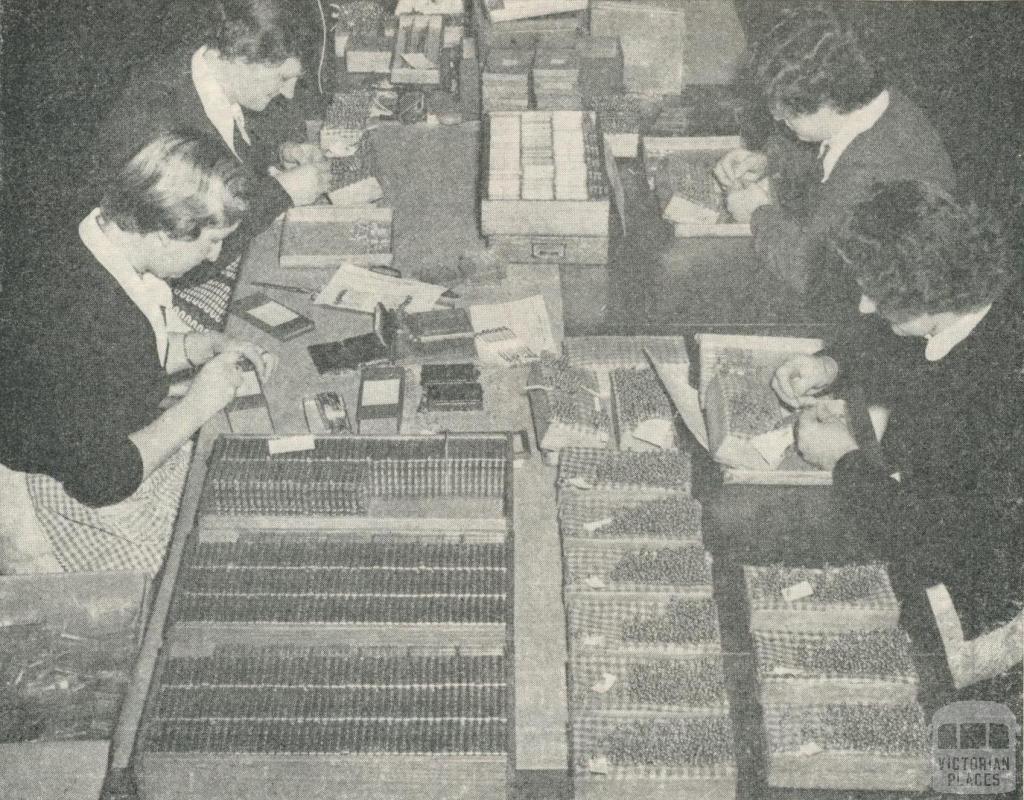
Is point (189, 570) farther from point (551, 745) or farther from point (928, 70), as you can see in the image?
point (928, 70)

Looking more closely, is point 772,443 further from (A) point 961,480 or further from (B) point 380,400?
(B) point 380,400

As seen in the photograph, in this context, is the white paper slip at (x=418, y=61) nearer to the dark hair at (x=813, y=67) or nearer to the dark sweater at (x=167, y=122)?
the dark sweater at (x=167, y=122)

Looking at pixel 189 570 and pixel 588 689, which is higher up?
pixel 189 570

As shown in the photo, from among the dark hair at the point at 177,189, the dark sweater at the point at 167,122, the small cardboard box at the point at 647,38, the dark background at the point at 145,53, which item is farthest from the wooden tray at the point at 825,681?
the small cardboard box at the point at 647,38

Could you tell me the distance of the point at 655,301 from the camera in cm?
368

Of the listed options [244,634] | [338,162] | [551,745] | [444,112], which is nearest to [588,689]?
[551,745]

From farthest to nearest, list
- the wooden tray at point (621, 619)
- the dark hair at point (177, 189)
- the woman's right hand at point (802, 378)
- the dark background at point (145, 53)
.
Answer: the dark background at point (145, 53) < the woman's right hand at point (802, 378) < the dark hair at point (177, 189) < the wooden tray at point (621, 619)

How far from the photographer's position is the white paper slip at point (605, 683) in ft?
7.72

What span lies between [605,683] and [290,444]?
125cm

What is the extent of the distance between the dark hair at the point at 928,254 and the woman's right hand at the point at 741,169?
1373 mm

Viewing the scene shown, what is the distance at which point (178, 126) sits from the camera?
3.34m

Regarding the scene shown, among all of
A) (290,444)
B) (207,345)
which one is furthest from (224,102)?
(290,444)

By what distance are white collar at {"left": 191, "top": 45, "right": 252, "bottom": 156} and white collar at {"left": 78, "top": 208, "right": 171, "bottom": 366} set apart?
1.00m

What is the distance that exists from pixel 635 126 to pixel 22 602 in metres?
3.51
